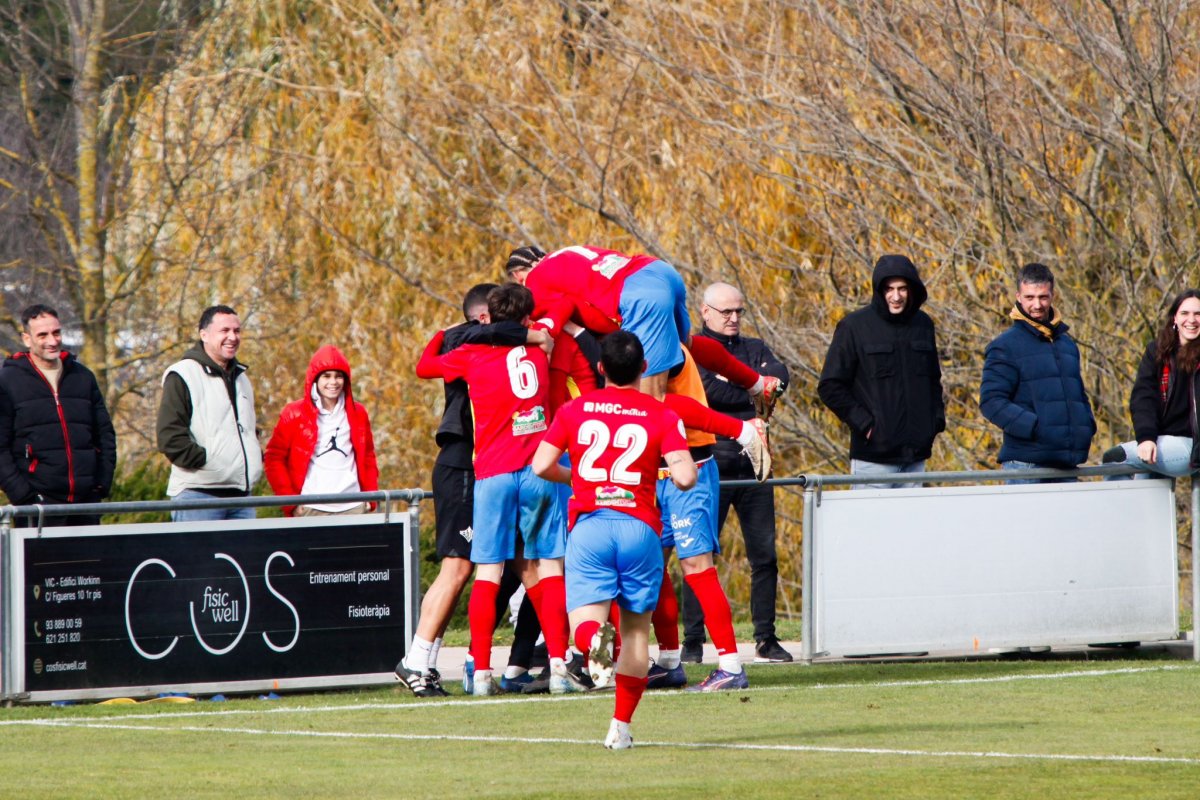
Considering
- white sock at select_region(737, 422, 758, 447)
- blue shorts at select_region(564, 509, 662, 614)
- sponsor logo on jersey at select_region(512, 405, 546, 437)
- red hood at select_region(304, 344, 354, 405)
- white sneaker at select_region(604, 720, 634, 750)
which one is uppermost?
red hood at select_region(304, 344, 354, 405)

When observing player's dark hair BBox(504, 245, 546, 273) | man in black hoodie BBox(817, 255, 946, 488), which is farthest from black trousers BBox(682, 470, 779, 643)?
player's dark hair BBox(504, 245, 546, 273)

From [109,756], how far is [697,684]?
3812 mm

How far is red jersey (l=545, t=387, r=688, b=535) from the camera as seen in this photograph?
345 inches

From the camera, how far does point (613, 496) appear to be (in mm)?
8758

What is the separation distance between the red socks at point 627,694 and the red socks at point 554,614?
89.6 inches

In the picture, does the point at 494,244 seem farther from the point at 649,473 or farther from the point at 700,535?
the point at 649,473

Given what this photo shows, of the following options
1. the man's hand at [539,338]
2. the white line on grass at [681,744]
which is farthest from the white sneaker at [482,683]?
the man's hand at [539,338]

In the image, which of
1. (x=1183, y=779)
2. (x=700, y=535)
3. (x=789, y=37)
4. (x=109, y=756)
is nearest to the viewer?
(x=1183, y=779)

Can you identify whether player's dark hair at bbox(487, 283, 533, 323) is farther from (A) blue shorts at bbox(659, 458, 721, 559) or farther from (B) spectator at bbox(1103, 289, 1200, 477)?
(B) spectator at bbox(1103, 289, 1200, 477)

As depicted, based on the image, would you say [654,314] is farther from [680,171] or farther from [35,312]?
[680,171]

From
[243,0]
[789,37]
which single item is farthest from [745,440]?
[243,0]

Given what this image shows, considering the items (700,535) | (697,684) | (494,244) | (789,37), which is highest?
(789,37)

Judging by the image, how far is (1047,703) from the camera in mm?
10148

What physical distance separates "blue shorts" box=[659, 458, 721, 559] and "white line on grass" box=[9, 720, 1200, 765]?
2073mm
